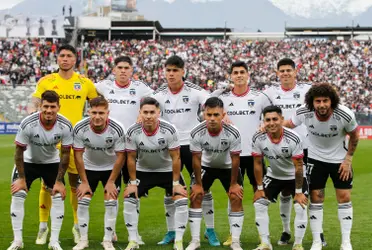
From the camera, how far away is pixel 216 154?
346 inches

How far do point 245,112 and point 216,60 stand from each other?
43.8m

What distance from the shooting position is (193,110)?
9422 mm

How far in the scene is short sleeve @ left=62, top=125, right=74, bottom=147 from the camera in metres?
8.47

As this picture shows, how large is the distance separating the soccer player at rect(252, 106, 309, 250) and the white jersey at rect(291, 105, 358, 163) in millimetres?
266

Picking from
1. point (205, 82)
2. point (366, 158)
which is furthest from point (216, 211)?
point (205, 82)

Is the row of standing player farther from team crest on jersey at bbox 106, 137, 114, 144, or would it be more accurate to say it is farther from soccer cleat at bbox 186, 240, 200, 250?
team crest on jersey at bbox 106, 137, 114, 144

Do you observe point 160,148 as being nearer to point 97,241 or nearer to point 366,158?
point 97,241

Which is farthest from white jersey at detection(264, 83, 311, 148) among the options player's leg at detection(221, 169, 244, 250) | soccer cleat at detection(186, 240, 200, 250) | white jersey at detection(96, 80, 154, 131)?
soccer cleat at detection(186, 240, 200, 250)

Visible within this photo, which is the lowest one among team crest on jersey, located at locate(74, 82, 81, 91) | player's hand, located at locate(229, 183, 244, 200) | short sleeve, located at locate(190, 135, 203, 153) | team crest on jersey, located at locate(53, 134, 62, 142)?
player's hand, located at locate(229, 183, 244, 200)

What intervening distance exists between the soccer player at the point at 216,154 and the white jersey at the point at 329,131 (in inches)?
37.1

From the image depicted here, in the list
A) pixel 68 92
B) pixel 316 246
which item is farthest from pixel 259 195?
pixel 68 92

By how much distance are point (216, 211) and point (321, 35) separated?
178ft

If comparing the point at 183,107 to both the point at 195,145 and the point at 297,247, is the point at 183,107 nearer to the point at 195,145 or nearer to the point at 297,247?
the point at 195,145

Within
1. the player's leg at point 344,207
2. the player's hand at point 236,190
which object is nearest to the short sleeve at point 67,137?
the player's hand at point 236,190
